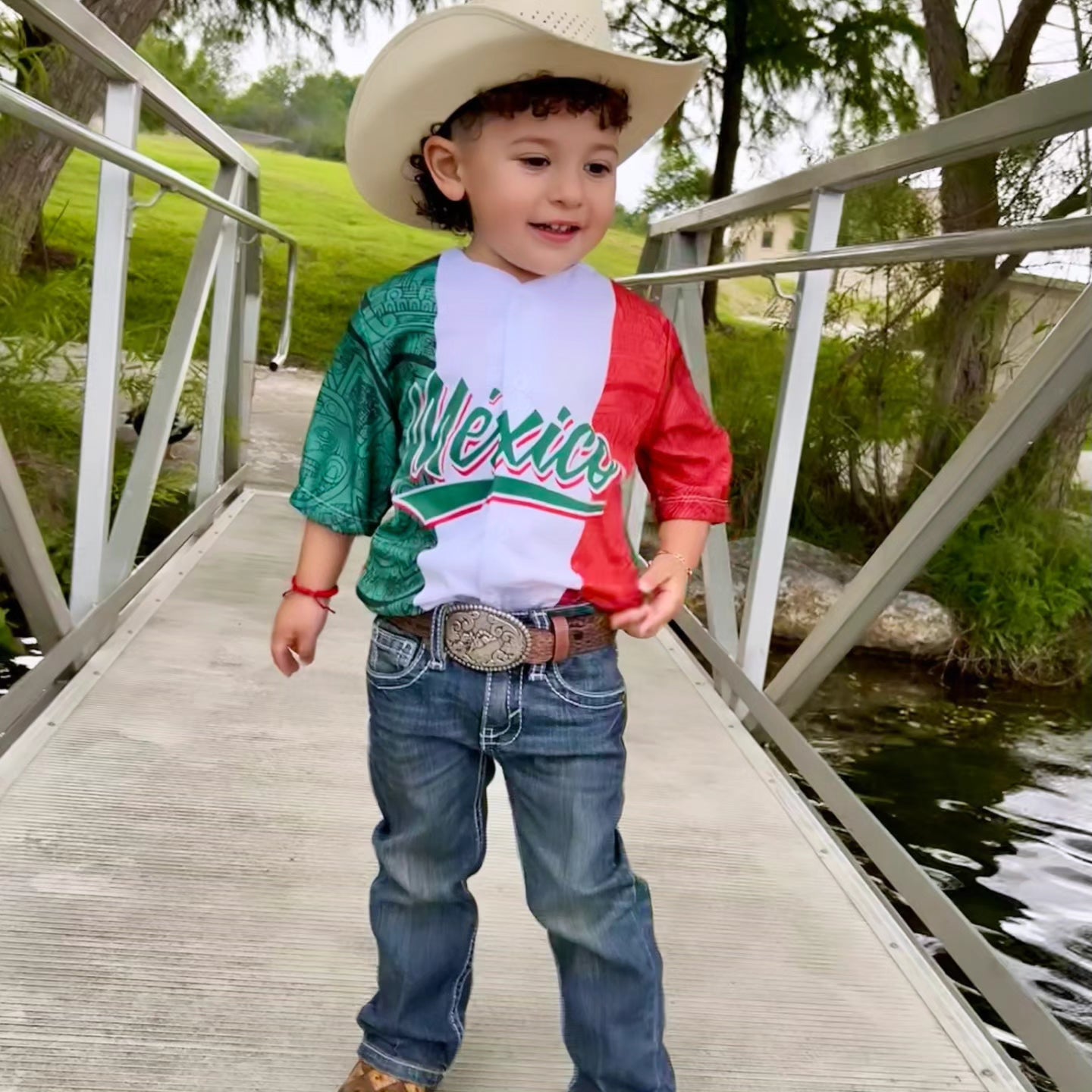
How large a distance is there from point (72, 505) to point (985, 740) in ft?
7.82

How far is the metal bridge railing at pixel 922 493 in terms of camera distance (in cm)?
137

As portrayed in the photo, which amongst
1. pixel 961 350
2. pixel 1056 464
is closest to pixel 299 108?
pixel 961 350

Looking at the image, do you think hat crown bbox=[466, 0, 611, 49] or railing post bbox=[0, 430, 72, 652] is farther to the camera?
railing post bbox=[0, 430, 72, 652]

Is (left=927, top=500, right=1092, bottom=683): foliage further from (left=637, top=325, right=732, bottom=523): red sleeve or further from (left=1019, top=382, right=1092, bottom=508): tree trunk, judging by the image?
(left=637, top=325, right=732, bottom=523): red sleeve

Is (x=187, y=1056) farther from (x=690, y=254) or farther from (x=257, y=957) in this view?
(x=690, y=254)

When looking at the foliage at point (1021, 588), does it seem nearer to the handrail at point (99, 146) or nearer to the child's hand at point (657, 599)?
the handrail at point (99, 146)

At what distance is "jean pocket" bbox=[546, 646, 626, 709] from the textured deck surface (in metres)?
0.46

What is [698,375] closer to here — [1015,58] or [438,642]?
[438,642]

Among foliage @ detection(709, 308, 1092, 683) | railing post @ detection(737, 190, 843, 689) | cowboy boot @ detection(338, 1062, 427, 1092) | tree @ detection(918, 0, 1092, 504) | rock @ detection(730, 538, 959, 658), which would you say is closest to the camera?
cowboy boot @ detection(338, 1062, 427, 1092)

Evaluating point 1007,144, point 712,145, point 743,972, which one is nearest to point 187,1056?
point 743,972

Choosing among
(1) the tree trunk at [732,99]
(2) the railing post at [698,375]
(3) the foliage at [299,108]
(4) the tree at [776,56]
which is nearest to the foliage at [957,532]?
(2) the railing post at [698,375]

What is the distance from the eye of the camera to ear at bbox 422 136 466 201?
3.84ft

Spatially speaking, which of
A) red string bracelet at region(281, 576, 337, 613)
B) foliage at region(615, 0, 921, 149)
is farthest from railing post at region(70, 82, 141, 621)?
foliage at region(615, 0, 921, 149)

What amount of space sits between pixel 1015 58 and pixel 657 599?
5.37 m
